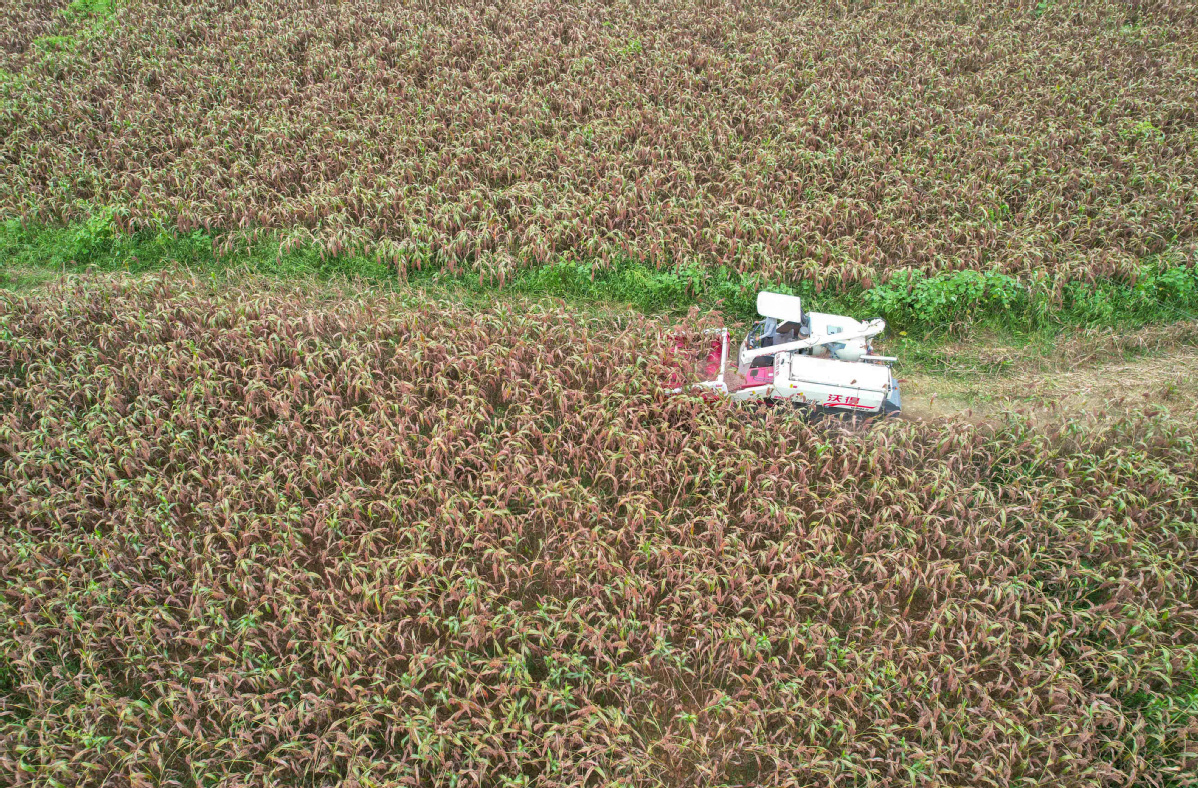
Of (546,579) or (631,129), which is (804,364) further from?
(631,129)

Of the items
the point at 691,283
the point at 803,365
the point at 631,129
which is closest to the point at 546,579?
the point at 803,365

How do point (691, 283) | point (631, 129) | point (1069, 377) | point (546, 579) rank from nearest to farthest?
1. point (546, 579)
2. point (1069, 377)
3. point (691, 283)
4. point (631, 129)

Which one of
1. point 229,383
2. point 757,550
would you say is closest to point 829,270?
point 757,550

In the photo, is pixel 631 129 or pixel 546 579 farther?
pixel 631 129

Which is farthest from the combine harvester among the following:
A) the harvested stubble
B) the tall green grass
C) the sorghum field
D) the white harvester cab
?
the sorghum field

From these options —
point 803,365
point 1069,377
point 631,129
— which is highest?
point 631,129

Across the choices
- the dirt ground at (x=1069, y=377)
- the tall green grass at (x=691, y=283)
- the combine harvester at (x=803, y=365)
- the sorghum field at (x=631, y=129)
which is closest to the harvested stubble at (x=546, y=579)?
the combine harvester at (x=803, y=365)

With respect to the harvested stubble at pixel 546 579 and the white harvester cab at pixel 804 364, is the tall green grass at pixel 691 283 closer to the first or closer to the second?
the white harvester cab at pixel 804 364
